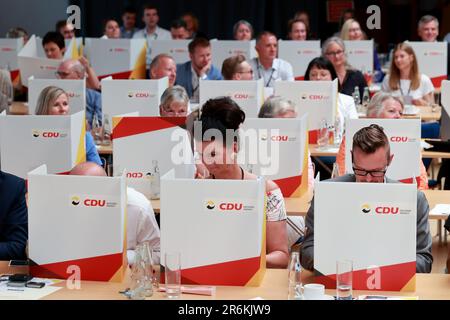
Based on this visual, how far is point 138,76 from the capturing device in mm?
11430

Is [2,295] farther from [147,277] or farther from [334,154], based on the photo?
[334,154]

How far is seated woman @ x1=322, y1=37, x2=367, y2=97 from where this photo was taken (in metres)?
9.60

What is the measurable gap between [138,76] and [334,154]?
4390 mm

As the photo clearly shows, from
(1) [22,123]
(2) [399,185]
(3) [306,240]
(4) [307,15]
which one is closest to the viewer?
(2) [399,185]

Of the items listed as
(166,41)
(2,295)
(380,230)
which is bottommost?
(2,295)

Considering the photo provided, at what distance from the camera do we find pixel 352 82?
9.59 meters

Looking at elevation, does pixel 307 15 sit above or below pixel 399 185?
above

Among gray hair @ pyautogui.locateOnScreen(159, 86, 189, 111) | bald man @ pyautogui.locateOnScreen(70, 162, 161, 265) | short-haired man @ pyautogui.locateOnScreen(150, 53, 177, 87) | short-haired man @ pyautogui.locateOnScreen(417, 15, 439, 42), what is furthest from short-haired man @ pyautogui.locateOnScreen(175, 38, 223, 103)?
bald man @ pyautogui.locateOnScreen(70, 162, 161, 265)

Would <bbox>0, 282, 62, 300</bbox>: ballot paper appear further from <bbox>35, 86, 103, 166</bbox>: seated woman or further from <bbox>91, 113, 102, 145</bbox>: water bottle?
<bbox>91, 113, 102, 145</bbox>: water bottle

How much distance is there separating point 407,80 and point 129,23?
562 cm

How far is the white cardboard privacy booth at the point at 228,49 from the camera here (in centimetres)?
1162

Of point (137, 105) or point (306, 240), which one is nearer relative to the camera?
point (306, 240)
